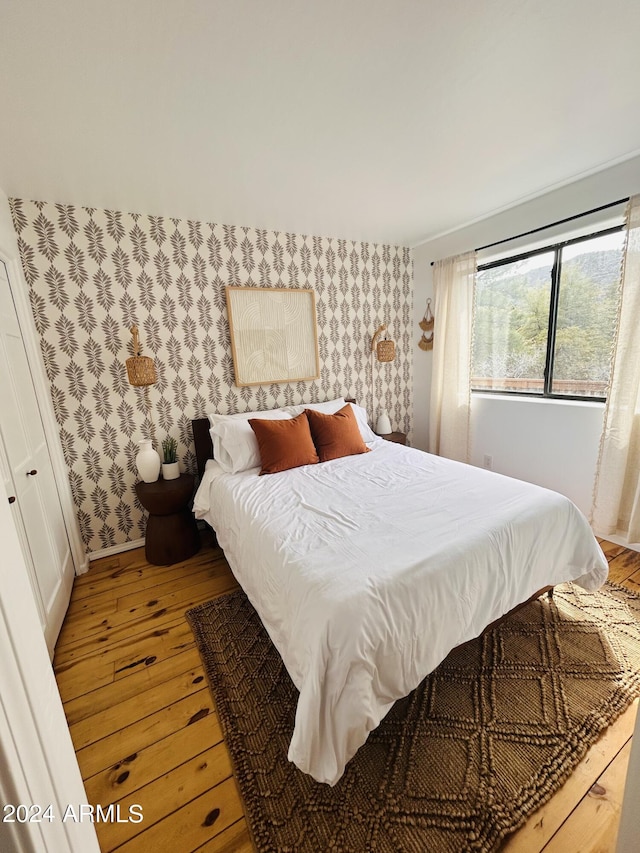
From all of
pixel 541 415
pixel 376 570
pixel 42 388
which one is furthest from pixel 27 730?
pixel 541 415

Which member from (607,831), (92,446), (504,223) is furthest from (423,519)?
(504,223)

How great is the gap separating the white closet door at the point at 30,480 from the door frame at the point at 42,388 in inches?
2.2

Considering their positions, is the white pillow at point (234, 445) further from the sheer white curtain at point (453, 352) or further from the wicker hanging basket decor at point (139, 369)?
the sheer white curtain at point (453, 352)

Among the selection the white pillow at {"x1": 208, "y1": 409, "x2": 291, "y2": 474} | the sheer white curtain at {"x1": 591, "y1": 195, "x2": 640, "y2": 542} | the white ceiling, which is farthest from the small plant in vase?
the sheer white curtain at {"x1": 591, "y1": 195, "x2": 640, "y2": 542}

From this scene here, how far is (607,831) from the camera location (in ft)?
3.56

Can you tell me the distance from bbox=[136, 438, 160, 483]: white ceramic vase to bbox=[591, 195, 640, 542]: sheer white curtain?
3166 mm

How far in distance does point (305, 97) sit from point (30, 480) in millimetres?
2269

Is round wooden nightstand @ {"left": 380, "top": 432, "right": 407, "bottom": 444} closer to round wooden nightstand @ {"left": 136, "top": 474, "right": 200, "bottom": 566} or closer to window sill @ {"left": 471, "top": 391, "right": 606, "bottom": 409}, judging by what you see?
window sill @ {"left": 471, "top": 391, "right": 606, "bottom": 409}

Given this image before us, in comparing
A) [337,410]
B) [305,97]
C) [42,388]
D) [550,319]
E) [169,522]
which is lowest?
[169,522]

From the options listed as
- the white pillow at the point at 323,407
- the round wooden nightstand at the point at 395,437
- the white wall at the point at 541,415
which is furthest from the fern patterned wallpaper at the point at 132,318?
the white wall at the point at 541,415

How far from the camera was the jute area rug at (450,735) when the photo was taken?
1111mm

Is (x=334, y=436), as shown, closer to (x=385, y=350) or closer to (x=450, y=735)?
(x=385, y=350)

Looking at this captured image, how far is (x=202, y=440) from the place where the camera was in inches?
113

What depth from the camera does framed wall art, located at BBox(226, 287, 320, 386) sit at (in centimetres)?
295
